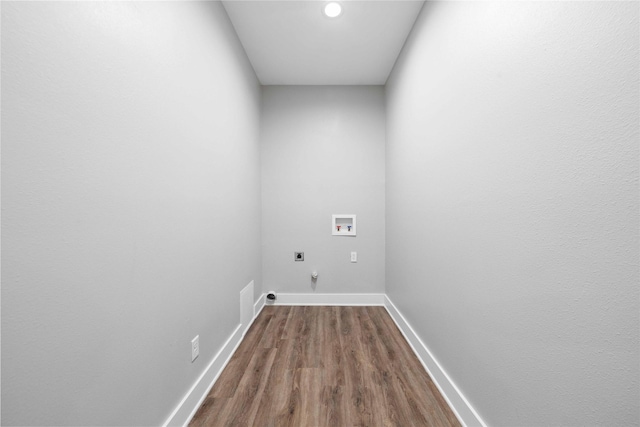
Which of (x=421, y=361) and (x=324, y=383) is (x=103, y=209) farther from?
(x=421, y=361)

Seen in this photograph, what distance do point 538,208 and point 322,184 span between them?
6.85ft

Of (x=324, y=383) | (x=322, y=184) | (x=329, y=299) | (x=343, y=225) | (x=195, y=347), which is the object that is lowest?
(x=324, y=383)

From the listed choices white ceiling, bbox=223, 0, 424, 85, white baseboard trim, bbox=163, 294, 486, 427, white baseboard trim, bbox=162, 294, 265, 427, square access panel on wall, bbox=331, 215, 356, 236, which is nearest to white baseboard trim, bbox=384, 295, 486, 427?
white baseboard trim, bbox=163, 294, 486, 427

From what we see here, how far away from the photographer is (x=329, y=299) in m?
2.74

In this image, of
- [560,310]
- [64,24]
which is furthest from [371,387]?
[64,24]

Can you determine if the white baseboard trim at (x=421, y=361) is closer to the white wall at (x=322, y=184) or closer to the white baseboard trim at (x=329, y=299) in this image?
the white baseboard trim at (x=329, y=299)

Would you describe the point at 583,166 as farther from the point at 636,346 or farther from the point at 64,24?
the point at 64,24

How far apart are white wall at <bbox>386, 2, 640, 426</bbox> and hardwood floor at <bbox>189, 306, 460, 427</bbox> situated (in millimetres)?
278

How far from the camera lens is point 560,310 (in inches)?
28.3

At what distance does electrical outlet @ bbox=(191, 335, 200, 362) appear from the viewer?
127 centimetres

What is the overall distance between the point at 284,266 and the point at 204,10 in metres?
2.24

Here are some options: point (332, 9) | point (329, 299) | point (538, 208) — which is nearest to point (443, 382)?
point (538, 208)

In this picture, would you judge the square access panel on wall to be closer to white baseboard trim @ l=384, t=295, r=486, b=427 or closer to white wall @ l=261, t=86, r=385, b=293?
white wall @ l=261, t=86, r=385, b=293

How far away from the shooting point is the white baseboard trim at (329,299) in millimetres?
2738
